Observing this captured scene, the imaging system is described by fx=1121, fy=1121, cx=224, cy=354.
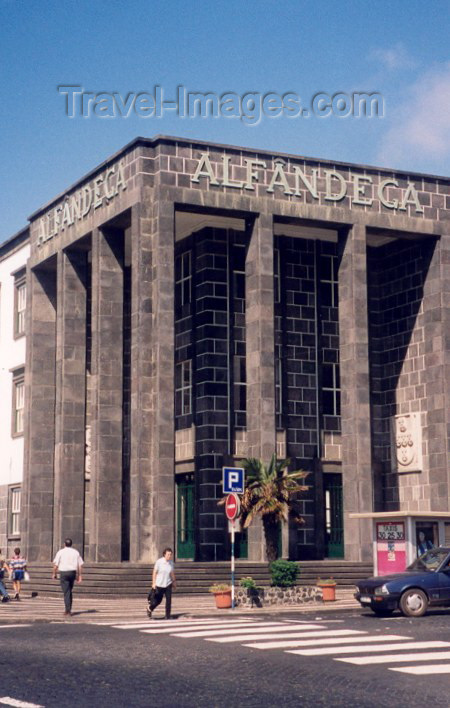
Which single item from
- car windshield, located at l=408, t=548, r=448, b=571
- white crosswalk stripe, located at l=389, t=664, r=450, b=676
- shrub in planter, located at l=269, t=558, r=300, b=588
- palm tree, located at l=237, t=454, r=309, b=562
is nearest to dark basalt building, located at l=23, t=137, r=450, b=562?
palm tree, located at l=237, t=454, r=309, b=562

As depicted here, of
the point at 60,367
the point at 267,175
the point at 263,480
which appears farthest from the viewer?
the point at 60,367

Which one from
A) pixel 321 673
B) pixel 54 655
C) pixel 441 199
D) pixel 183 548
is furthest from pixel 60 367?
pixel 321 673

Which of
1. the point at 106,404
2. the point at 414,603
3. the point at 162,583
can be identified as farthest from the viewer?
the point at 106,404

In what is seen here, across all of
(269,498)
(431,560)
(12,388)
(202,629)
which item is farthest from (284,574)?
(12,388)

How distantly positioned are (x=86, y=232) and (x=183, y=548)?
12172 mm

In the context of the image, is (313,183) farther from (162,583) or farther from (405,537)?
(162,583)

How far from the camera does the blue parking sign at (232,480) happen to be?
2716 cm

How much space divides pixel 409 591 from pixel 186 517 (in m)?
18.3

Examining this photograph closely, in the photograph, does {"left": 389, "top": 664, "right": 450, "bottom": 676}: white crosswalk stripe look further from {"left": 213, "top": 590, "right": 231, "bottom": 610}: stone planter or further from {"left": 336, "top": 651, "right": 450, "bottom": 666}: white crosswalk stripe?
{"left": 213, "top": 590, "right": 231, "bottom": 610}: stone planter

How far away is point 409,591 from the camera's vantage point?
A: 24328 mm

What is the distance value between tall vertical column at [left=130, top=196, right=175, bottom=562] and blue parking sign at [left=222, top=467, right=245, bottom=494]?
8236mm

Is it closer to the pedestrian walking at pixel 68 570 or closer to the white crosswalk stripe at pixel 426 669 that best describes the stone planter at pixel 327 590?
the pedestrian walking at pixel 68 570

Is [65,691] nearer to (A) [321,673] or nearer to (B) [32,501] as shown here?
(A) [321,673]

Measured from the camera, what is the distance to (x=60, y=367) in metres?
41.6
